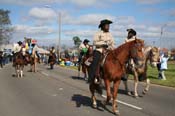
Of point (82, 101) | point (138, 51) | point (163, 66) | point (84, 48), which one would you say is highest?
point (138, 51)

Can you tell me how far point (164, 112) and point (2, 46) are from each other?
3834 inches

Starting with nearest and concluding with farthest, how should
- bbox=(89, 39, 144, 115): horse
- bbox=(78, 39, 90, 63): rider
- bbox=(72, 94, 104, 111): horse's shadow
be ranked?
bbox=(89, 39, 144, 115): horse
bbox=(72, 94, 104, 111): horse's shadow
bbox=(78, 39, 90, 63): rider

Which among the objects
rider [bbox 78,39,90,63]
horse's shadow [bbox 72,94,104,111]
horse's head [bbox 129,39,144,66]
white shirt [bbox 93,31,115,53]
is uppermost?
white shirt [bbox 93,31,115,53]

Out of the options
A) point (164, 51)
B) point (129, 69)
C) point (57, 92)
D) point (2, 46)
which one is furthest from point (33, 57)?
point (2, 46)

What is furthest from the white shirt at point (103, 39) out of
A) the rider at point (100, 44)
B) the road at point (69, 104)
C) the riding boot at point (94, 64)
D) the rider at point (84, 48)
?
the rider at point (84, 48)

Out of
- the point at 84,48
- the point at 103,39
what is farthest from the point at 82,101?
the point at 84,48

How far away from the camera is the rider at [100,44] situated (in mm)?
11742

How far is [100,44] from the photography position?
12000 millimetres

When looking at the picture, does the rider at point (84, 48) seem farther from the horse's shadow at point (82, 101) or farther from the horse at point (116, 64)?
the horse at point (116, 64)

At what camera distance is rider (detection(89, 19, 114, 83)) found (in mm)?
11742

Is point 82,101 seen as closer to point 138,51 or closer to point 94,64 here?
point 94,64

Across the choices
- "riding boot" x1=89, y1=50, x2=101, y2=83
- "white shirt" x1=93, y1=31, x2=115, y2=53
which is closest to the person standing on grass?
"white shirt" x1=93, y1=31, x2=115, y2=53

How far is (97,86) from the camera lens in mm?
12422

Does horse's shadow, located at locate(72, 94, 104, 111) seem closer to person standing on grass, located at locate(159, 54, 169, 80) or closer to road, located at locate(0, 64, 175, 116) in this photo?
road, located at locate(0, 64, 175, 116)
